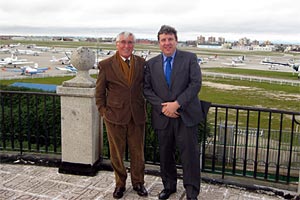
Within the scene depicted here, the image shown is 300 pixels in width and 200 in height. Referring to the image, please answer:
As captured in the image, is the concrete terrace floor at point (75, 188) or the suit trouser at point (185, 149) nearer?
the suit trouser at point (185, 149)

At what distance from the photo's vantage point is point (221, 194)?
487 centimetres

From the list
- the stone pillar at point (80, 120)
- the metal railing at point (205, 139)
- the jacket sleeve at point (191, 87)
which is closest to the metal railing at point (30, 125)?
the metal railing at point (205, 139)

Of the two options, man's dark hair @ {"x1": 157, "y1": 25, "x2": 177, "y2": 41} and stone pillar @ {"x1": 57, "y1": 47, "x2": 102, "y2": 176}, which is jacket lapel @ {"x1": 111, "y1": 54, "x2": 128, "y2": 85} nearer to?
man's dark hair @ {"x1": 157, "y1": 25, "x2": 177, "y2": 41}

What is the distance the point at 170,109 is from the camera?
4.00 metres

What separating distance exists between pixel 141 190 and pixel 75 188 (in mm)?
989

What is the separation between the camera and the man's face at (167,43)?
4.04 metres

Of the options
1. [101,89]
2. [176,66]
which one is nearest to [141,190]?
[101,89]

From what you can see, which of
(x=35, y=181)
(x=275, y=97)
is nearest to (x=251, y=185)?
(x=35, y=181)

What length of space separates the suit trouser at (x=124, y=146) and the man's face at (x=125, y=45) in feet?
2.94

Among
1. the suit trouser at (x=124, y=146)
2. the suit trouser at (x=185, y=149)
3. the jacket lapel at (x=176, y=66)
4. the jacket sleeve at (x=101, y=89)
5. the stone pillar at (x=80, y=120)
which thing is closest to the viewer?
the jacket lapel at (x=176, y=66)

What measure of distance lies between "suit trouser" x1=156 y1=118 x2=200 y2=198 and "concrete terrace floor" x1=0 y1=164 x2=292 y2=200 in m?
0.47

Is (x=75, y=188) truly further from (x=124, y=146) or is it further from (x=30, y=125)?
(x=30, y=125)

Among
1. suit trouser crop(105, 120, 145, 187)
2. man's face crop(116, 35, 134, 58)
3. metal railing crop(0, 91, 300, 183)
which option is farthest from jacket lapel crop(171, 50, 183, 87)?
metal railing crop(0, 91, 300, 183)

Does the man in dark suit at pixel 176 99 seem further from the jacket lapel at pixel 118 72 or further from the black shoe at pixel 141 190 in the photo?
the black shoe at pixel 141 190
